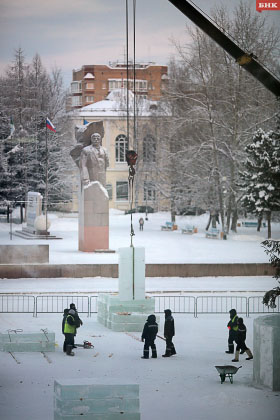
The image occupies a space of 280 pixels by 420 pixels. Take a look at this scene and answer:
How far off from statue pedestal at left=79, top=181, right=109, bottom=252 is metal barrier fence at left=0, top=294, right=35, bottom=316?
9.39 m

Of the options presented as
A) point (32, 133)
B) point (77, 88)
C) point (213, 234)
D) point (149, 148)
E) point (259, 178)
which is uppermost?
point (77, 88)

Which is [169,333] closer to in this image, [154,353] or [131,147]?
[154,353]

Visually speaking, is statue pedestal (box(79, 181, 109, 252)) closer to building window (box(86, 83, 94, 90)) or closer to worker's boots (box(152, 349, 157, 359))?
worker's boots (box(152, 349, 157, 359))

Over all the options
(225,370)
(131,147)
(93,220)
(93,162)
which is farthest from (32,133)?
(225,370)

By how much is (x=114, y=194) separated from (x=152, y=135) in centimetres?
709

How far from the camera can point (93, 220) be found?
2817 cm

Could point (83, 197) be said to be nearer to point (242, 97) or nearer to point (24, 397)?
point (242, 97)

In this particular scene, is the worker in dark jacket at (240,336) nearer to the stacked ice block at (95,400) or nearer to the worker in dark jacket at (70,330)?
the worker in dark jacket at (70,330)

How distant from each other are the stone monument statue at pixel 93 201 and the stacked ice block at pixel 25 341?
574 inches

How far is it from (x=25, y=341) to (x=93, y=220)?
14.8m

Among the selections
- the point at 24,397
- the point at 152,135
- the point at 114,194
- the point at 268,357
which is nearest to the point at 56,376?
the point at 24,397

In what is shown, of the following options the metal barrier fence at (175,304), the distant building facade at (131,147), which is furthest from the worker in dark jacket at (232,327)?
the distant building facade at (131,147)

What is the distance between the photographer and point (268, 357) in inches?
431

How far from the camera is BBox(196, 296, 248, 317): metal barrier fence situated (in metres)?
17.7
